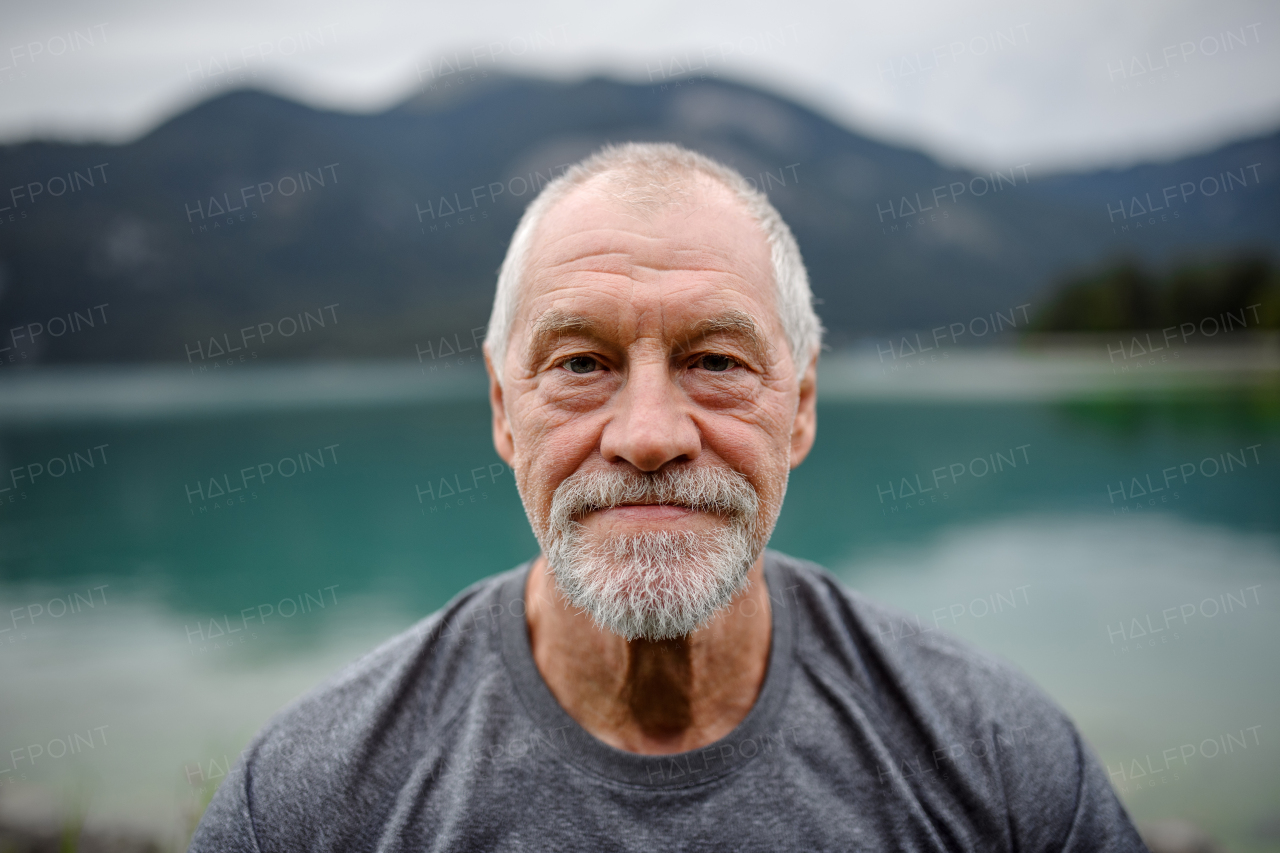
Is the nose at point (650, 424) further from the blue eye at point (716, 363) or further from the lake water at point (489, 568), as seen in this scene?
the lake water at point (489, 568)

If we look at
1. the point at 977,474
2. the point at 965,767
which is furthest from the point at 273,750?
the point at 977,474

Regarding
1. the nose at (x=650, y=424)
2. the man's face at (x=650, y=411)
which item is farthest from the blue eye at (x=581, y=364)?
the nose at (x=650, y=424)

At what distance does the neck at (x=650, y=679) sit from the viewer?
213 cm

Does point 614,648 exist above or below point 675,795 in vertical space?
above

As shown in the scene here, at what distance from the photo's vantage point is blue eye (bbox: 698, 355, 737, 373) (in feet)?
6.67

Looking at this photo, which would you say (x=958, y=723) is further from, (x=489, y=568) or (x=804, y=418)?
(x=489, y=568)

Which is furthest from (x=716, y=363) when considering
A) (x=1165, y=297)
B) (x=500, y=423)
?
(x=1165, y=297)

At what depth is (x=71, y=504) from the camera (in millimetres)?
27609

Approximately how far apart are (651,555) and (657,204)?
3.08ft

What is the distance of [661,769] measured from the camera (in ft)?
6.52

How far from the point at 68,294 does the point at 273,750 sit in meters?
187

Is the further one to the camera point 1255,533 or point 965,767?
point 1255,533

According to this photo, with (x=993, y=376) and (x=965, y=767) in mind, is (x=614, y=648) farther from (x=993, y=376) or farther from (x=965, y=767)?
(x=993, y=376)

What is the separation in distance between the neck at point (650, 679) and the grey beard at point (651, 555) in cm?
17
